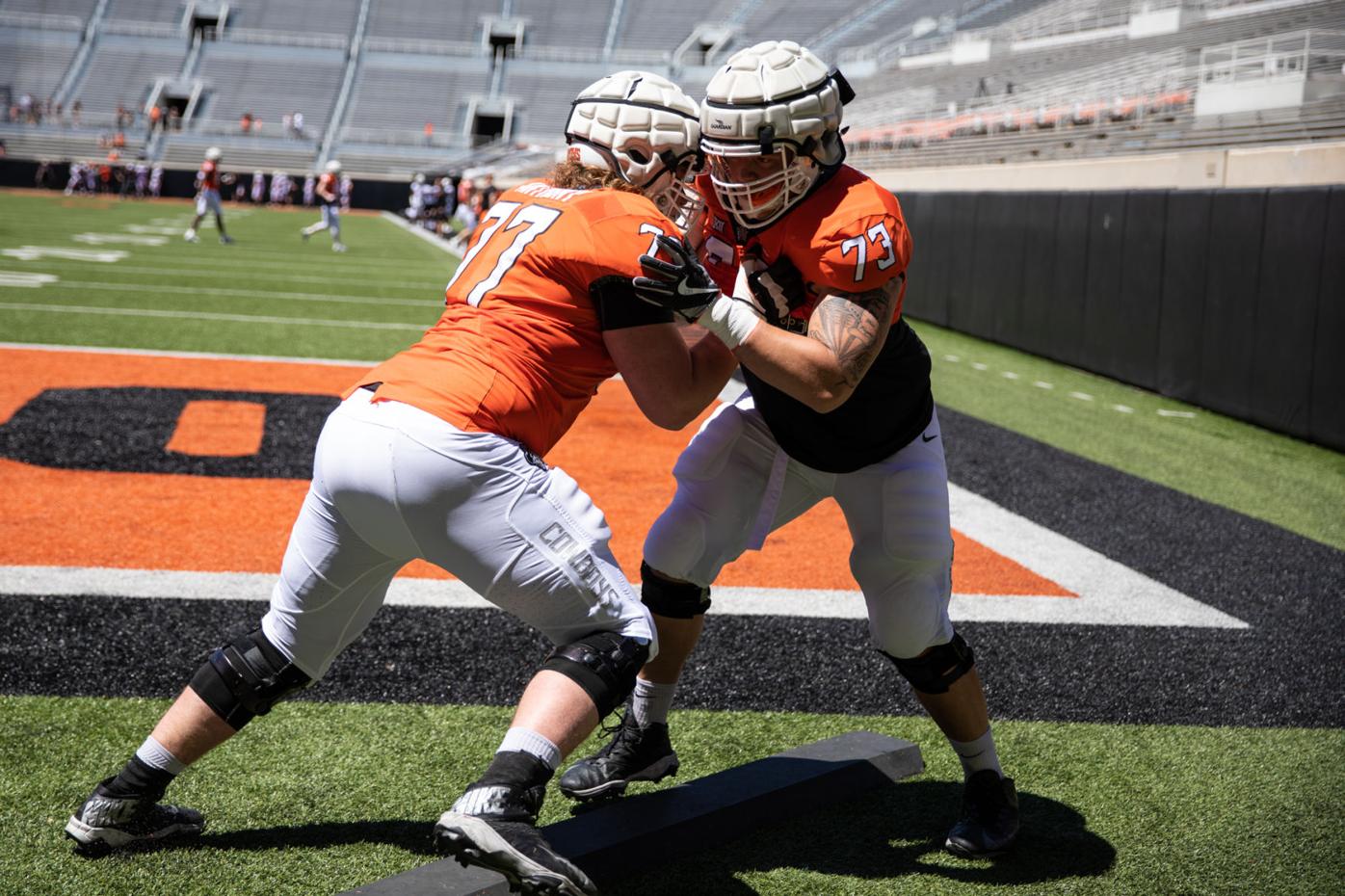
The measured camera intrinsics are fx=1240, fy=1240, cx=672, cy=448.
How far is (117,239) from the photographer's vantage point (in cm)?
2362

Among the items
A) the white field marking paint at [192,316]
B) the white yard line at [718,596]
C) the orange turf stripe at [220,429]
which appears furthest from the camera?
the white field marking paint at [192,316]

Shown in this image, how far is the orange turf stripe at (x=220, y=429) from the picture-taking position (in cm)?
698

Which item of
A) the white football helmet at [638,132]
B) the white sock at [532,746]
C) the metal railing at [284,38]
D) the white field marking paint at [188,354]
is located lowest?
the white field marking paint at [188,354]

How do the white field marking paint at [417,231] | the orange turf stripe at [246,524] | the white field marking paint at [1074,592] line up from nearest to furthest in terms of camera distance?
the white field marking paint at [1074,592] → the orange turf stripe at [246,524] → the white field marking paint at [417,231]

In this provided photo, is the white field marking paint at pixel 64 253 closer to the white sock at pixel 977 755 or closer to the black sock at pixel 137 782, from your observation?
the black sock at pixel 137 782

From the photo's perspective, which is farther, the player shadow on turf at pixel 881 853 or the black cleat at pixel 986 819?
the black cleat at pixel 986 819

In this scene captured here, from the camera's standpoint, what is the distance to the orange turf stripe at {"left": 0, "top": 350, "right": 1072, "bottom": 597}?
16.8 feet

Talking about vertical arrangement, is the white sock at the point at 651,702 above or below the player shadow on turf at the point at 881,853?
above

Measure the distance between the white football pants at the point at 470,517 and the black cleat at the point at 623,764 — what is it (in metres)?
0.77

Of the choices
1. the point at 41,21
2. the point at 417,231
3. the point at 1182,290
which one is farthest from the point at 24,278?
the point at 41,21

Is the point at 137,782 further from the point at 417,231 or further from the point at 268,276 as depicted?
the point at 417,231

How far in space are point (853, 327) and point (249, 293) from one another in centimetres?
1401

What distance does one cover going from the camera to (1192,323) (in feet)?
Answer: 33.9

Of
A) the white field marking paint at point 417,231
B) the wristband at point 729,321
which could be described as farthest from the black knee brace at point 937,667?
the white field marking paint at point 417,231
